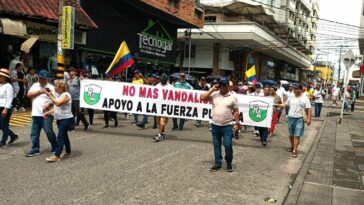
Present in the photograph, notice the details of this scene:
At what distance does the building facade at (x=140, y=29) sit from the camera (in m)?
20.6

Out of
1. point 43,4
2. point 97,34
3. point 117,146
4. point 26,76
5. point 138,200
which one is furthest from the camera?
point 97,34

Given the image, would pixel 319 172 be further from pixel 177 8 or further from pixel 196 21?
pixel 196 21

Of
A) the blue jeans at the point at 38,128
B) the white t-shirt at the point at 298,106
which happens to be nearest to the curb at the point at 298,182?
the white t-shirt at the point at 298,106

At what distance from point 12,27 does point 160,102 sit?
280 inches

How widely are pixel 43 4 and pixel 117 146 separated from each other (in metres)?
9.57

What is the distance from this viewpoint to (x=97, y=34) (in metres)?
20.4

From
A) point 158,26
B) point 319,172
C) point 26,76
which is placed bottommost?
point 319,172

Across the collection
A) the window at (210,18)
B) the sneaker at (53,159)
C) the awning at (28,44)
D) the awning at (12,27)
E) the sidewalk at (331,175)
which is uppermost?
the window at (210,18)

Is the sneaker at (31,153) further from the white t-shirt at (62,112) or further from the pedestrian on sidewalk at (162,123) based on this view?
the pedestrian on sidewalk at (162,123)

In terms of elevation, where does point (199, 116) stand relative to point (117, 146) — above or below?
above

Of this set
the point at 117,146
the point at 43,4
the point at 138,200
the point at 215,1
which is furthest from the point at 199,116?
the point at 215,1

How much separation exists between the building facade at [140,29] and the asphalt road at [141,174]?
11.1 m

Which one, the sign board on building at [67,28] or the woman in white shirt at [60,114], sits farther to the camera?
the sign board on building at [67,28]

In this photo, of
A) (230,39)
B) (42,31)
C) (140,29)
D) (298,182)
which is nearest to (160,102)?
(298,182)
